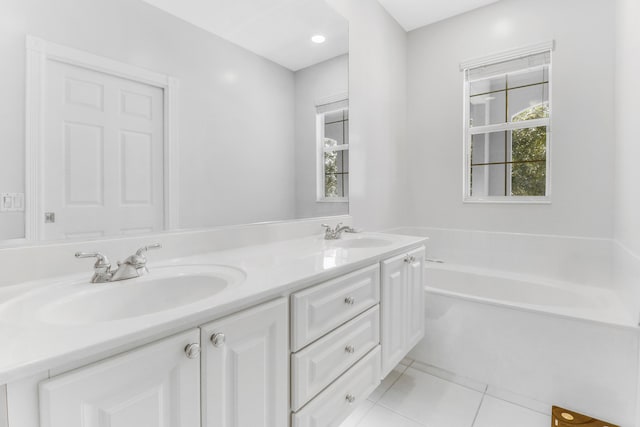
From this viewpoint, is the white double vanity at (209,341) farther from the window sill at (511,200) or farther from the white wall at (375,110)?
the window sill at (511,200)

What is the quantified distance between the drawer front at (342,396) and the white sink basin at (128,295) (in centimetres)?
49

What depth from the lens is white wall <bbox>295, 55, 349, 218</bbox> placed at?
179 centimetres

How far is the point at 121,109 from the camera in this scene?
105 centimetres

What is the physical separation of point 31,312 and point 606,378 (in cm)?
230

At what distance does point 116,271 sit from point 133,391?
0.43 meters

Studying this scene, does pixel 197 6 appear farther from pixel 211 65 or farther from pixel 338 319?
pixel 338 319

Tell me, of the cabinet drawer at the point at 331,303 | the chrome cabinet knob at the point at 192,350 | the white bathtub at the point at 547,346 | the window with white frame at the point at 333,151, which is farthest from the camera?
the window with white frame at the point at 333,151

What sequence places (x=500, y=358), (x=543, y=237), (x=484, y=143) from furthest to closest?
(x=484, y=143) < (x=543, y=237) < (x=500, y=358)

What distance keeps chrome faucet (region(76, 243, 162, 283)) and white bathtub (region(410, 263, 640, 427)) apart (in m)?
1.74

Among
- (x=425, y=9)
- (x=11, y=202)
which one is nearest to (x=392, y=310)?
(x=11, y=202)

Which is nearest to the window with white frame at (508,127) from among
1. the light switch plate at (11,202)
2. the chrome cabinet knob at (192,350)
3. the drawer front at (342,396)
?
the drawer front at (342,396)

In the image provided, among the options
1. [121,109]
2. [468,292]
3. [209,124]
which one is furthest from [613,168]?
[121,109]

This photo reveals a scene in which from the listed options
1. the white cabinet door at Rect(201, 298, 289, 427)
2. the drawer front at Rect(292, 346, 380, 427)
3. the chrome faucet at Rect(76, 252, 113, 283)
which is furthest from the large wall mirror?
the drawer front at Rect(292, 346, 380, 427)

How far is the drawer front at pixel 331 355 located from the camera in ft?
3.19
